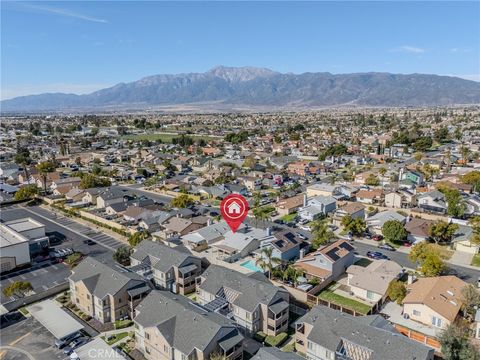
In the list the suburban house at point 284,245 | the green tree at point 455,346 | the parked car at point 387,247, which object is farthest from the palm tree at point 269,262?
the green tree at point 455,346

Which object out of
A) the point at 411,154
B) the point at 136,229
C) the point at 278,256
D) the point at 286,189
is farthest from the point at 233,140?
the point at 278,256

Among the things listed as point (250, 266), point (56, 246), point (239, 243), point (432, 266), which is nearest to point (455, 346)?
point (432, 266)

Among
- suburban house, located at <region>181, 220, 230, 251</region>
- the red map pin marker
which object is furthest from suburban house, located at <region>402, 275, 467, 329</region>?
suburban house, located at <region>181, 220, 230, 251</region>

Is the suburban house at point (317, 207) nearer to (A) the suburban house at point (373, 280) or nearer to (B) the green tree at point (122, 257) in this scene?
(A) the suburban house at point (373, 280)

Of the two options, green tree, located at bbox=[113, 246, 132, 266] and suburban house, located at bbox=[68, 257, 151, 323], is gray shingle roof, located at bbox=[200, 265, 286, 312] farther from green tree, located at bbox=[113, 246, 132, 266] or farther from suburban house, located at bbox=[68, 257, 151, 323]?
green tree, located at bbox=[113, 246, 132, 266]

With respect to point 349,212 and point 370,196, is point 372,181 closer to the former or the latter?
point 370,196

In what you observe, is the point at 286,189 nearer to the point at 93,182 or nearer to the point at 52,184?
the point at 93,182
